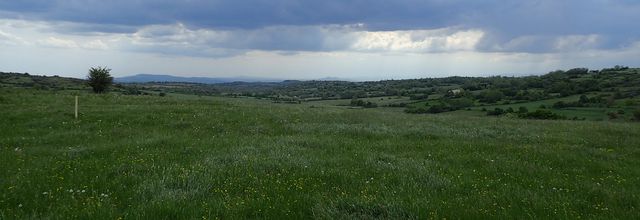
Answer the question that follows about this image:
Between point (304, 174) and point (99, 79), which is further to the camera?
point (99, 79)

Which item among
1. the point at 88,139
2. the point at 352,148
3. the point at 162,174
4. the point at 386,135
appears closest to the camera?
the point at 162,174

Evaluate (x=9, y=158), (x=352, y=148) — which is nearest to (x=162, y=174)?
(x=9, y=158)

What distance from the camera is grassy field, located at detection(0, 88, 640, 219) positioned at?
329 inches

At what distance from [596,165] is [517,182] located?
406 centimetres

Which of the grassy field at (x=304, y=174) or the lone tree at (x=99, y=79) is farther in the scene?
the lone tree at (x=99, y=79)

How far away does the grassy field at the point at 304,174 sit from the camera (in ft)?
→ 27.5

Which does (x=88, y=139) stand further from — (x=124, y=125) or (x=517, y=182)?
(x=517, y=182)

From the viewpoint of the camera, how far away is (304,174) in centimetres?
1121

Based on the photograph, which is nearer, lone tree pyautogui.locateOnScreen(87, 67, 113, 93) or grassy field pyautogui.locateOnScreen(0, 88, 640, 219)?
grassy field pyautogui.locateOnScreen(0, 88, 640, 219)

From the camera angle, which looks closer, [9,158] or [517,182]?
[517,182]

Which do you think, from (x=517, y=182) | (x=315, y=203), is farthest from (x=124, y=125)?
(x=517, y=182)

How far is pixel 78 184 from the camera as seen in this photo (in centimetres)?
997

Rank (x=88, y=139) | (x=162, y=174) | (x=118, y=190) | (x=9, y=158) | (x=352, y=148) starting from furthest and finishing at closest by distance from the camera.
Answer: (x=88, y=139) < (x=352, y=148) < (x=9, y=158) < (x=162, y=174) < (x=118, y=190)

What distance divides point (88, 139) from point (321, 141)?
27.0 feet
